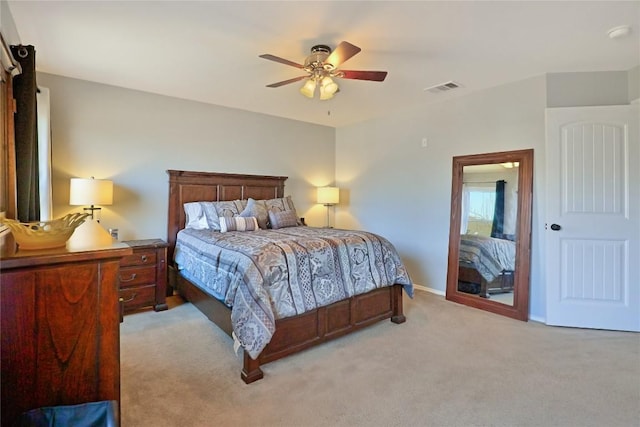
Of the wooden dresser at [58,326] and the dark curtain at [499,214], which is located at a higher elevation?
the dark curtain at [499,214]

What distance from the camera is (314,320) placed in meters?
2.58

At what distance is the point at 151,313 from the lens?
3.39m

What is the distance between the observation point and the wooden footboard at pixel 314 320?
7.72ft

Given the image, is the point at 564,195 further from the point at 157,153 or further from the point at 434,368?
the point at 157,153

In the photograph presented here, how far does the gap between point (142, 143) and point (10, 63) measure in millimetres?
1923

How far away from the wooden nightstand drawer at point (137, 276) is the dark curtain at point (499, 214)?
3828 mm

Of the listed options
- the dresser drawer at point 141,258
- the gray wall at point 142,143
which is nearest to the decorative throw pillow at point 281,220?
the gray wall at point 142,143

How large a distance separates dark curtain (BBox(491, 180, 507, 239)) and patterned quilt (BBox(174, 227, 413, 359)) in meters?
1.30

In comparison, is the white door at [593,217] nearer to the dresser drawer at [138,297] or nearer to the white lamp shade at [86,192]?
the dresser drawer at [138,297]

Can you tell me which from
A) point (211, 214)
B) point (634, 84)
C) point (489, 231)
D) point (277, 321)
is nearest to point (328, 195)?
point (211, 214)

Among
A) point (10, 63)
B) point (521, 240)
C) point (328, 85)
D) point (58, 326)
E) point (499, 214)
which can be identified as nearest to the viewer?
point (58, 326)

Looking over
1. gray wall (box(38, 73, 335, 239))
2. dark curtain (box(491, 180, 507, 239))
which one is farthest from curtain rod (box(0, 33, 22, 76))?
dark curtain (box(491, 180, 507, 239))

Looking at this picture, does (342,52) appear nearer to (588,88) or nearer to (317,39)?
(317,39)

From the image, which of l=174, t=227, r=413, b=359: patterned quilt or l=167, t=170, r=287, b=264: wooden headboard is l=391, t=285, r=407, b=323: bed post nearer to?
l=174, t=227, r=413, b=359: patterned quilt
